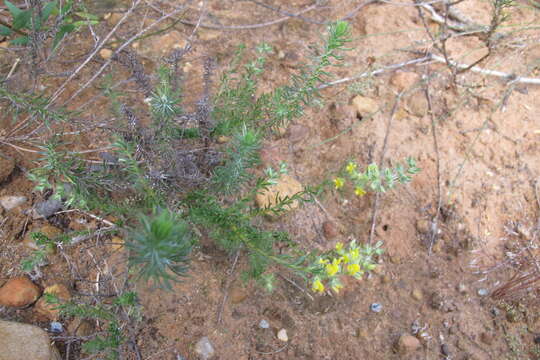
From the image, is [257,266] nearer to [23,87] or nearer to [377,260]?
[377,260]

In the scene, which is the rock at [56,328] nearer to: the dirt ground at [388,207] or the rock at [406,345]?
the dirt ground at [388,207]

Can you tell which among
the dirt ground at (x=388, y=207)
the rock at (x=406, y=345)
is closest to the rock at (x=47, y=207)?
the dirt ground at (x=388, y=207)

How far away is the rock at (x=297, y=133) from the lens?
9.42 ft

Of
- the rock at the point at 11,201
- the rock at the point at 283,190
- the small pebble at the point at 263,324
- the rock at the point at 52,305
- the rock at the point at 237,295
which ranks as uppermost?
the rock at the point at 11,201

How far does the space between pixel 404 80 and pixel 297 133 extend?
96cm

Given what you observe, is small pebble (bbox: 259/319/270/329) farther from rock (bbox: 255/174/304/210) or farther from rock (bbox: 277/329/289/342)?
rock (bbox: 255/174/304/210)

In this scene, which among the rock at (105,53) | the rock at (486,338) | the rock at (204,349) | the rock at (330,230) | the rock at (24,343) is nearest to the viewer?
the rock at (24,343)

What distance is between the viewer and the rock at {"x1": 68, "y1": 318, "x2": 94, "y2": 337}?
2.00 meters

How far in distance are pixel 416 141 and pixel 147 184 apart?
1917mm

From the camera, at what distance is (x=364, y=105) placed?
119 inches

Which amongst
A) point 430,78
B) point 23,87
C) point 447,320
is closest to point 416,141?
point 430,78

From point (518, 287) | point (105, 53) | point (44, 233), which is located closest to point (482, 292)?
point (518, 287)

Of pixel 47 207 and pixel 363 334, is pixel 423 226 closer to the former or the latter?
pixel 363 334

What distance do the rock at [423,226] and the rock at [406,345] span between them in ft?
2.25
